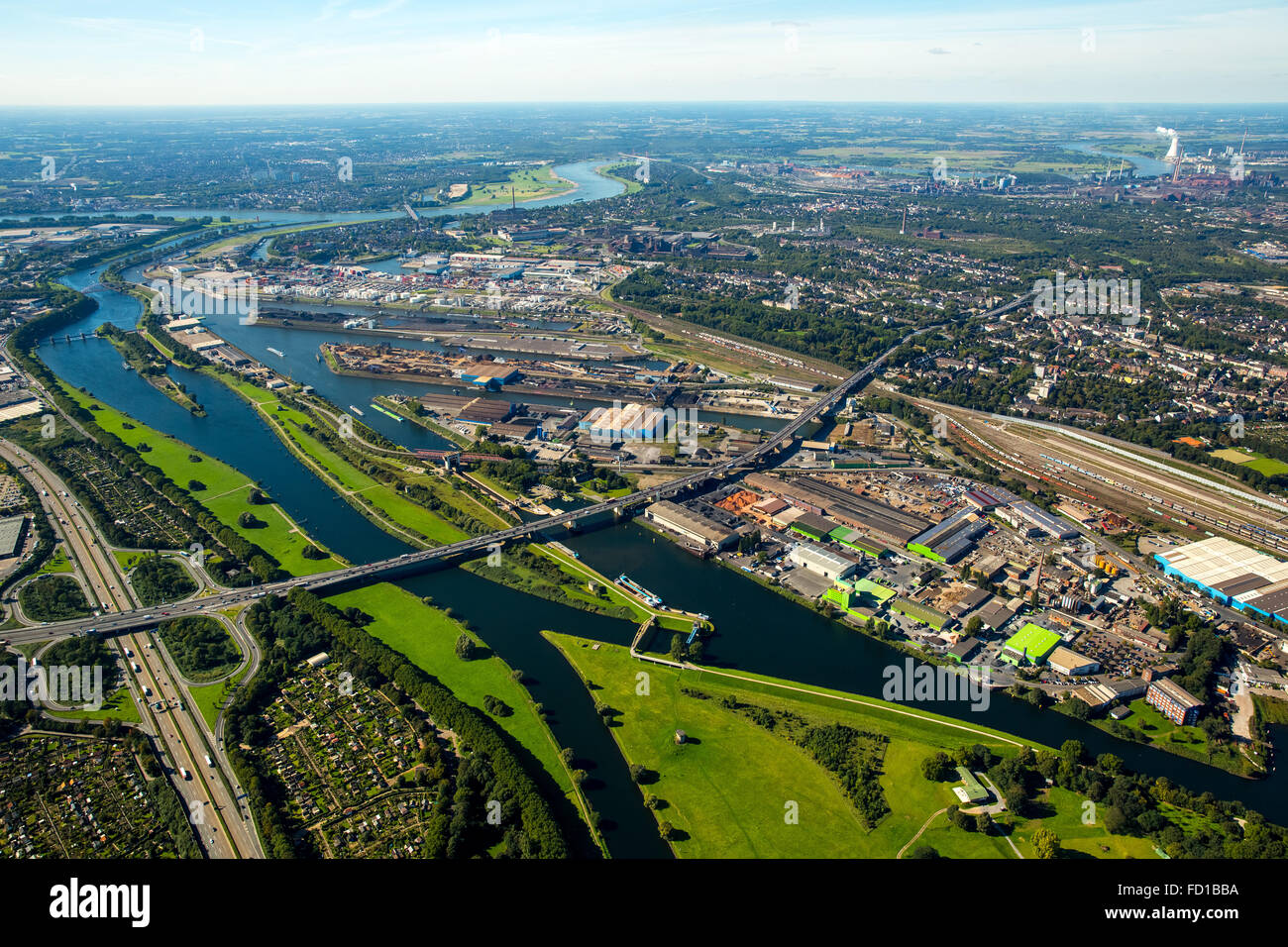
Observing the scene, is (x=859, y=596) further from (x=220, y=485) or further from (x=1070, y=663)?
(x=220, y=485)

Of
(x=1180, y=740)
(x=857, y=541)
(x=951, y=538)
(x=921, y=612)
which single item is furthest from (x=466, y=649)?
(x=1180, y=740)

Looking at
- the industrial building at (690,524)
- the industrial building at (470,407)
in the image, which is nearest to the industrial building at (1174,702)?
the industrial building at (690,524)

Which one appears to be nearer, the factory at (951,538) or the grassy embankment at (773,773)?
the grassy embankment at (773,773)

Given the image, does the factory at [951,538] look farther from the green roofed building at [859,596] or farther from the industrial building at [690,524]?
the industrial building at [690,524]

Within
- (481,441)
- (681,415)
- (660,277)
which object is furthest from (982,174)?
(481,441)

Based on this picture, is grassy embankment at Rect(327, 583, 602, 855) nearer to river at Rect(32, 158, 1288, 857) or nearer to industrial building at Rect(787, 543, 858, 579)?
river at Rect(32, 158, 1288, 857)
